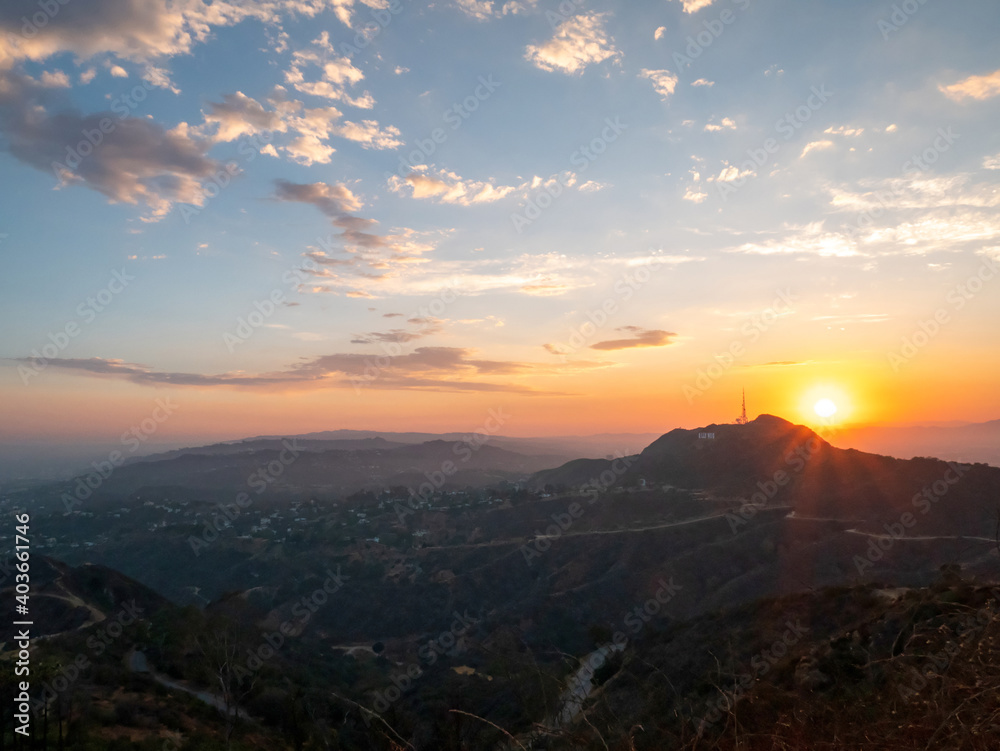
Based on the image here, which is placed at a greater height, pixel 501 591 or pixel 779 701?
pixel 779 701

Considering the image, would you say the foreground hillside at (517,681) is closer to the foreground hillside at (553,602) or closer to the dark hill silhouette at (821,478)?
the foreground hillside at (553,602)

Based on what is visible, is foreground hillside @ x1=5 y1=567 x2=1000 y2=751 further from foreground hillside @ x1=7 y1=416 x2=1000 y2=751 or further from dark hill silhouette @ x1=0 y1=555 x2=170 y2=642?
dark hill silhouette @ x1=0 y1=555 x2=170 y2=642

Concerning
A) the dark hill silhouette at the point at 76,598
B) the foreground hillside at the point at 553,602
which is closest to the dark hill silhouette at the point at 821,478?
the foreground hillside at the point at 553,602

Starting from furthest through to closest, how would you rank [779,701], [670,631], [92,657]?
[670,631] < [92,657] < [779,701]

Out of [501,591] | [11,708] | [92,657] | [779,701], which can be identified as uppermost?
[779,701]

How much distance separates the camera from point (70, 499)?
147 meters

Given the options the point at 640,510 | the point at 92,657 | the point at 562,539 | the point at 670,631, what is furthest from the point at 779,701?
the point at 640,510

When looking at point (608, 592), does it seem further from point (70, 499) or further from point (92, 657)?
point (70, 499)

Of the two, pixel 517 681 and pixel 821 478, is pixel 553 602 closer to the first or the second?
pixel 517 681

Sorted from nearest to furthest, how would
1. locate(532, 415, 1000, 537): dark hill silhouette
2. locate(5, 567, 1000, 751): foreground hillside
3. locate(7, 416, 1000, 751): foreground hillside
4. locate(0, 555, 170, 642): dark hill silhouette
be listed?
locate(5, 567, 1000, 751): foreground hillside, locate(7, 416, 1000, 751): foreground hillside, locate(0, 555, 170, 642): dark hill silhouette, locate(532, 415, 1000, 537): dark hill silhouette

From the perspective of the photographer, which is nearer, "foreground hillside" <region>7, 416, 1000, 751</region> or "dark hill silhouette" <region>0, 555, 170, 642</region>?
"foreground hillside" <region>7, 416, 1000, 751</region>

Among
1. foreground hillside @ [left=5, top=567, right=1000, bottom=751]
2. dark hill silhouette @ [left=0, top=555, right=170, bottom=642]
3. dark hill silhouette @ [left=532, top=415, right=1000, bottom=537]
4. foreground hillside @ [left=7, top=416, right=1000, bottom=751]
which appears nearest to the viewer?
foreground hillside @ [left=5, top=567, right=1000, bottom=751]

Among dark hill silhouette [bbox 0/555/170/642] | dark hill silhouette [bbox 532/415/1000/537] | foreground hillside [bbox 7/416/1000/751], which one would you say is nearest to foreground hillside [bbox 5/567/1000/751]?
foreground hillside [bbox 7/416/1000/751]

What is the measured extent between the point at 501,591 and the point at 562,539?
510 inches
